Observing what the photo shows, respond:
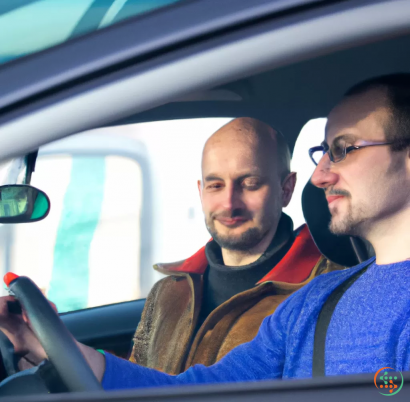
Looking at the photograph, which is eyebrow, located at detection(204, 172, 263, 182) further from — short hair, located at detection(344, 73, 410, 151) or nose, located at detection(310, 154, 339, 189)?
short hair, located at detection(344, 73, 410, 151)

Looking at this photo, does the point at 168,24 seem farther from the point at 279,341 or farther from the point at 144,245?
the point at 279,341

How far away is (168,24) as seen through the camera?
1.05 metres

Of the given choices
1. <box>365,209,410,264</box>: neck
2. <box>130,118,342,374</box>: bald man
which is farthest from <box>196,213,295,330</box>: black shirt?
<box>365,209,410,264</box>: neck

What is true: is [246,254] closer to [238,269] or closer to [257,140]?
[238,269]

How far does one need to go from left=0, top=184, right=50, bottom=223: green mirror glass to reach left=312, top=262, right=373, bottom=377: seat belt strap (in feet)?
2.48

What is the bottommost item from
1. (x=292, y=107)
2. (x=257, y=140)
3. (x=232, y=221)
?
(x=232, y=221)

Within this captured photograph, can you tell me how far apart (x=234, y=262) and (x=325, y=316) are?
297 millimetres

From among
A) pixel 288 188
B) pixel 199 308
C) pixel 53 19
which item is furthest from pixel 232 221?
pixel 53 19

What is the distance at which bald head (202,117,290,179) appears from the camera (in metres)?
1.48

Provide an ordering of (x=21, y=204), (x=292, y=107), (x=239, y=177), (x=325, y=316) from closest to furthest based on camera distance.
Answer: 1. (x=21, y=204)
2. (x=325, y=316)
3. (x=239, y=177)
4. (x=292, y=107)

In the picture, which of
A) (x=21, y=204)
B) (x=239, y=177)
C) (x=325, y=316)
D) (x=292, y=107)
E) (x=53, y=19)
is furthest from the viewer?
(x=292, y=107)

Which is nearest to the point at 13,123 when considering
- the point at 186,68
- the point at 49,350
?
the point at 186,68

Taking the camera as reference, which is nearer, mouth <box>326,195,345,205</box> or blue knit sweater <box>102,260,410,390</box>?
blue knit sweater <box>102,260,410,390</box>

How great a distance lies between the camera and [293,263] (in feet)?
4.88
